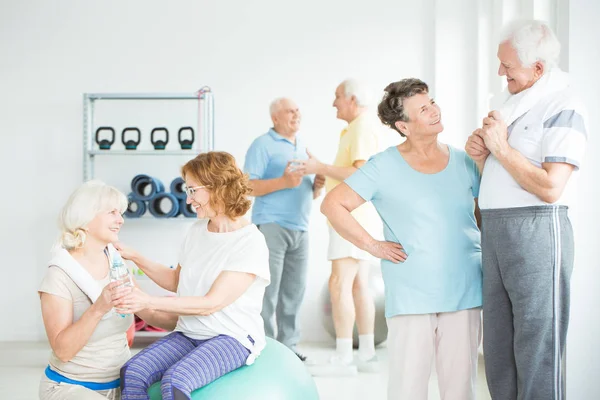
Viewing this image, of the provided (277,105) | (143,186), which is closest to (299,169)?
(277,105)

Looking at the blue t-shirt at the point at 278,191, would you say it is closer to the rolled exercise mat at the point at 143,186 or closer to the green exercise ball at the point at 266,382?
the rolled exercise mat at the point at 143,186

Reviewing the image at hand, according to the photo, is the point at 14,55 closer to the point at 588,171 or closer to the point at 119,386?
the point at 119,386

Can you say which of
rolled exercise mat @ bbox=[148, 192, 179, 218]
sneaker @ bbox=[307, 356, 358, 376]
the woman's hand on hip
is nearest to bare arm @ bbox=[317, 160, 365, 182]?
sneaker @ bbox=[307, 356, 358, 376]

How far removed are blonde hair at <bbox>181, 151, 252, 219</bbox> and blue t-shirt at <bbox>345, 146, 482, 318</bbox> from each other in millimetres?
415

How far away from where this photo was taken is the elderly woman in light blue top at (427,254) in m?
2.32

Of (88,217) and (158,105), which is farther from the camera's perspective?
(158,105)

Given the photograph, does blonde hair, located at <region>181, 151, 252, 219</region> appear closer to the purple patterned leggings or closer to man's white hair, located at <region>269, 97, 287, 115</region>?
the purple patterned leggings

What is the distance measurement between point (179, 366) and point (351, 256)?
1997 mm

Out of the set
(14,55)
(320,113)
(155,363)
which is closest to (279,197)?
(320,113)

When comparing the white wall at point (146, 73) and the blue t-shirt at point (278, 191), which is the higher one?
the white wall at point (146, 73)

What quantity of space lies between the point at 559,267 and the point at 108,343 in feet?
4.52

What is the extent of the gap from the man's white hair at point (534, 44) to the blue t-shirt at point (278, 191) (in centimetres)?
197

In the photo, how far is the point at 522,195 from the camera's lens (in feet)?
7.08

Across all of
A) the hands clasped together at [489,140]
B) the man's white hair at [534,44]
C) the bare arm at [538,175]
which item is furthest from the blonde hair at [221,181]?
the man's white hair at [534,44]
